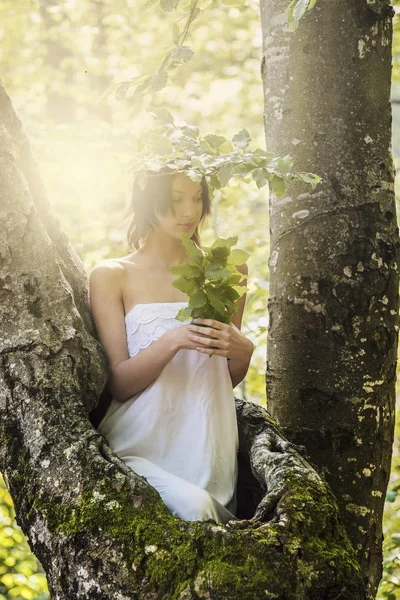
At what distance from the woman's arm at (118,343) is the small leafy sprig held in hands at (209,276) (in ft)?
0.49

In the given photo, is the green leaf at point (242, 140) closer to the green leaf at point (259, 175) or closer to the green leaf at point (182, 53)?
the green leaf at point (259, 175)

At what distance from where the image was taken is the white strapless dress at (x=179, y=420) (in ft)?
6.95

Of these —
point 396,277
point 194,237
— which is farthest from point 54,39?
point 396,277

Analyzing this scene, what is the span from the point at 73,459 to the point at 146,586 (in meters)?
0.37

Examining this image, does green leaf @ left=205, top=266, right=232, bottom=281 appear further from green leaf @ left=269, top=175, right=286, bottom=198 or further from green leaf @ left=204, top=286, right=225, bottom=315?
green leaf @ left=269, top=175, right=286, bottom=198

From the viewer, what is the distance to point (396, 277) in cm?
228

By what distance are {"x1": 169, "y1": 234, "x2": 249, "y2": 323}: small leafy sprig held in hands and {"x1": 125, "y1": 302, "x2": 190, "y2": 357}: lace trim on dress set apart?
10.7 inches

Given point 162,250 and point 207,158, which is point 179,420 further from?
point 207,158

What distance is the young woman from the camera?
2.10m

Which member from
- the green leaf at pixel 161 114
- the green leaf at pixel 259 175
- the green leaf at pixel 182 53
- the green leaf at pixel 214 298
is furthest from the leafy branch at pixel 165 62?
the green leaf at pixel 214 298

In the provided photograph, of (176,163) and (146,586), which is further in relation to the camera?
(176,163)

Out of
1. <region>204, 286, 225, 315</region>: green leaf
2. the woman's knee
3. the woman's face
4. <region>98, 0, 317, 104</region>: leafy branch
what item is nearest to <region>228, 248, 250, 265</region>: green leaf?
<region>204, 286, 225, 315</region>: green leaf

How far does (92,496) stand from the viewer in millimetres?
1607

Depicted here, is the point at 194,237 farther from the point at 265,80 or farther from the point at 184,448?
the point at 184,448
